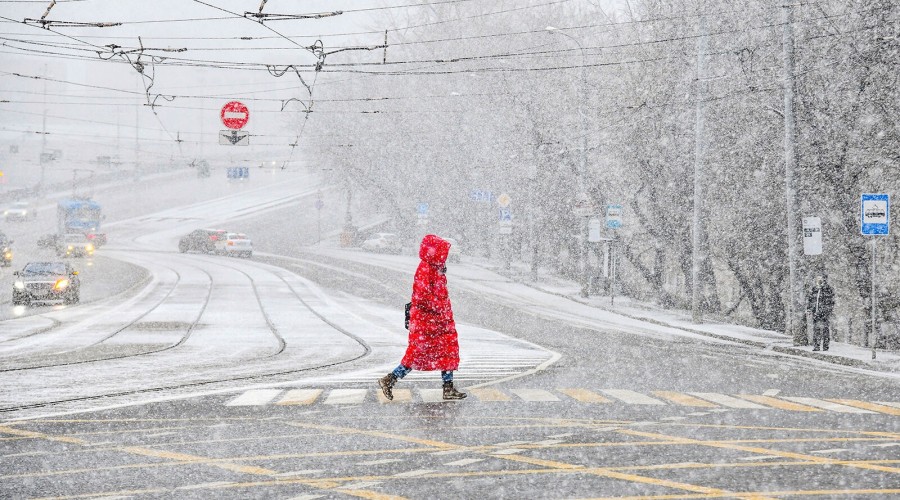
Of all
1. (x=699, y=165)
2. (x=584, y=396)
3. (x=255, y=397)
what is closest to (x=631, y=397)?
(x=584, y=396)

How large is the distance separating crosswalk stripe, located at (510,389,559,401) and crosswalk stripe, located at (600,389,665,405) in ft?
2.44

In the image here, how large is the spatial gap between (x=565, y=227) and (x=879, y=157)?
2942cm

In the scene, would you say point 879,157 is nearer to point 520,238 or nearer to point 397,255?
point 520,238

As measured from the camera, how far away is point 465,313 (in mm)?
32219

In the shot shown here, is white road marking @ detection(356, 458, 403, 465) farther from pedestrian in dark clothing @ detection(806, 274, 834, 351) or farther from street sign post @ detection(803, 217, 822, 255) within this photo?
street sign post @ detection(803, 217, 822, 255)

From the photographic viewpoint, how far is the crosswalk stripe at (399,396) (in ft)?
40.2

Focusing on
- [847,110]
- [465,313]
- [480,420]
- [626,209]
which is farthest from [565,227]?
[480,420]

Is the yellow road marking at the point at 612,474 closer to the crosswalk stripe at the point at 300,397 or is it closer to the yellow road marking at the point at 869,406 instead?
the crosswalk stripe at the point at 300,397

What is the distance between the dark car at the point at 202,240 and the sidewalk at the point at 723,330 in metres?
21.3

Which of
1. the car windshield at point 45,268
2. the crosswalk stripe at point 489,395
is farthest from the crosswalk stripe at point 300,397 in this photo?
the car windshield at point 45,268

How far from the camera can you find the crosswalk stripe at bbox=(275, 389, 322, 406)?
12062 mm

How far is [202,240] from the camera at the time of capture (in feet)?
215

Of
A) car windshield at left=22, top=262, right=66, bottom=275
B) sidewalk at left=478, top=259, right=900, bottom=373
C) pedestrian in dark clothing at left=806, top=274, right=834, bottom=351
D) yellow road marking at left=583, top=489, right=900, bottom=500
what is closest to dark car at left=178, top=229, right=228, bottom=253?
sidewalk at left=478, top=259, right=900, bottom=373

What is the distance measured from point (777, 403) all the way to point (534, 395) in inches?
109
